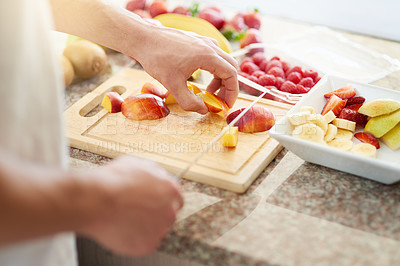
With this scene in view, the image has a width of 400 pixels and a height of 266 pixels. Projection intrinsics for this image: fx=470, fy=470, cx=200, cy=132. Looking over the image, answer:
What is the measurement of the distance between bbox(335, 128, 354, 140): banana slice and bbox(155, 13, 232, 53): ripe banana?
0.59 m

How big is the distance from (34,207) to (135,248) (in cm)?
21

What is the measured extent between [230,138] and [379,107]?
379 millimetres

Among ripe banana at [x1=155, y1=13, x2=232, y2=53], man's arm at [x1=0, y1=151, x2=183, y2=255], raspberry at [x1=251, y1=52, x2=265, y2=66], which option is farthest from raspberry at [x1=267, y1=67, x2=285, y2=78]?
man's arm at [x1=0, y1=151, x2=183, y2=255]

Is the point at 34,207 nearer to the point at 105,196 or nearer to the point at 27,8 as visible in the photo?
the point at 105,196

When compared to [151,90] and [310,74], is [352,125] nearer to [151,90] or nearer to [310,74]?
[310,74]

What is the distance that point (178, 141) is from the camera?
120 cm

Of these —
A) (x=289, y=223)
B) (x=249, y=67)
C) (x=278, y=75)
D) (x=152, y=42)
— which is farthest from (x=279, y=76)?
(x=289, y=223)

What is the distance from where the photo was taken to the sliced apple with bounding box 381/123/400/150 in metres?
1.13

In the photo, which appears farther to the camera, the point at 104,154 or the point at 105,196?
the point at 104,154

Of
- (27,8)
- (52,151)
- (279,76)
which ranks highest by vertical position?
(27,8)

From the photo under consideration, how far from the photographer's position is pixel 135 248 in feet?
2.46

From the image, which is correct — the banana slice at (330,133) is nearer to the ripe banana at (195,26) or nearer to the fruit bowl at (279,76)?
the fruit bowl at (279,76)

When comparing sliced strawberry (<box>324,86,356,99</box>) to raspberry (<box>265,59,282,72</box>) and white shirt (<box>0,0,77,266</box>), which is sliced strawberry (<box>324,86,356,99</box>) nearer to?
raspberry (<box>265,59,282,72</box>)

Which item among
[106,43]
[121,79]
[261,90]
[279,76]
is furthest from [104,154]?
[279,76]
